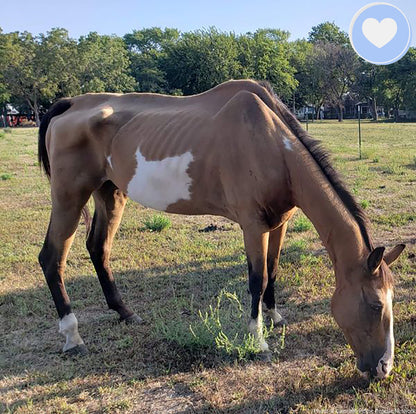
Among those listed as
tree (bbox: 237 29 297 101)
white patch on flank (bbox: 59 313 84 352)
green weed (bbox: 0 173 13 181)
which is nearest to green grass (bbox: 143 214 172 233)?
white patch on flank (bbox: 59 313 84 352)

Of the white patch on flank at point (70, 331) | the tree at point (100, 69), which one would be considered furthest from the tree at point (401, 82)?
the white patch on flank at point (70, 331)

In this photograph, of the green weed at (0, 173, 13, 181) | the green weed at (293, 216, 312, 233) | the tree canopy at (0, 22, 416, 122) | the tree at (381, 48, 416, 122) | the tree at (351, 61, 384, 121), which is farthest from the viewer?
the tree at (351, 61, 384, 121)

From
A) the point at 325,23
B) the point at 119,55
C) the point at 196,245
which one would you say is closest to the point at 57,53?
the point at 119,55

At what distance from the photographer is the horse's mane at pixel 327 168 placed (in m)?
2.57

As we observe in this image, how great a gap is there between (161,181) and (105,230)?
3.14 feet

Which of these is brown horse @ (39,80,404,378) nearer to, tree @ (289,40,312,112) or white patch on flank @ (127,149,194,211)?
white patch on flank @ (127,149,194,211)

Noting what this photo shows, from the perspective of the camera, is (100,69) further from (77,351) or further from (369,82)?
(77,351)

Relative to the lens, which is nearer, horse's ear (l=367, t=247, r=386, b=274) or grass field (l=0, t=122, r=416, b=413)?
horse's ear (l=367, t=247, r=386, b=274)

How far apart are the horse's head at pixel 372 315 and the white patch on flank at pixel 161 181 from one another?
58.7 inches

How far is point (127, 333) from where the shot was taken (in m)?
3.38

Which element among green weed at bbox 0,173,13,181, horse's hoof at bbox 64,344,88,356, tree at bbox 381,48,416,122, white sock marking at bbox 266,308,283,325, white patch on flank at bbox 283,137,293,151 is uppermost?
tree at bbox 381,48,416,122

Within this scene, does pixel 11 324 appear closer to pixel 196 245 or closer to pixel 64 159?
pixel 64 159

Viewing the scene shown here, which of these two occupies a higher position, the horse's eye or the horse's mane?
the horse's mane

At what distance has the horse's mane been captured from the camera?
257 cm
